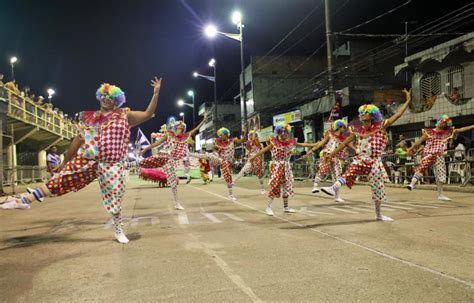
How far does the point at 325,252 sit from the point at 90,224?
541cm

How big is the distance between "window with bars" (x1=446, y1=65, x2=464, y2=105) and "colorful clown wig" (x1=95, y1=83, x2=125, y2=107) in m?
18.6

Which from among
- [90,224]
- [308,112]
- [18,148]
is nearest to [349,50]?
[308,112]

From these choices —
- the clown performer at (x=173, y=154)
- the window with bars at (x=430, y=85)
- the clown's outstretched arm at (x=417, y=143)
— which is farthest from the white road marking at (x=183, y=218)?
the window with bars at (x=430, y=85)

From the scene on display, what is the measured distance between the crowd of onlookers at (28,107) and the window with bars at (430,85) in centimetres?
2234

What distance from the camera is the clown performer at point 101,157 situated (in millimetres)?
6441

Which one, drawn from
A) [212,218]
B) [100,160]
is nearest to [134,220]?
[212,218]

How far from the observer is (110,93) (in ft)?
22.0

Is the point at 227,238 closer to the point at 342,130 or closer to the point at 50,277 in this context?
the point at 50,277

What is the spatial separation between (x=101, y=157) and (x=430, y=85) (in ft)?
71.4

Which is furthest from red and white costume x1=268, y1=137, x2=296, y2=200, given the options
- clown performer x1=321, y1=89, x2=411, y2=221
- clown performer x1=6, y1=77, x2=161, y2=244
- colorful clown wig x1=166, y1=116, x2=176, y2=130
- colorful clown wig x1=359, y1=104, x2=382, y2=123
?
colorful clown wig x1=166, y1=116, x2=176, y2=130

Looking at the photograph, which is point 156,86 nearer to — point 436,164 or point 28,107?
point 436,164

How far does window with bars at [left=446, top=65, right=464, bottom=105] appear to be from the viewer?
68.1 feet

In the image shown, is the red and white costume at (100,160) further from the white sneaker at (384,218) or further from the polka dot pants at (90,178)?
the white sneaker at (384,218)

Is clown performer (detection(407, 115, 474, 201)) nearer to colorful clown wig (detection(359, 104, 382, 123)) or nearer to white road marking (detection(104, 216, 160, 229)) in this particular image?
colorful clown wig (detection(359, 104, 382, 123))
